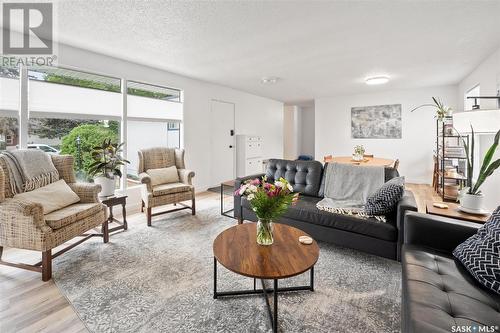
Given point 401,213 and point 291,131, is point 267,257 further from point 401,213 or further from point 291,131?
point 291,131

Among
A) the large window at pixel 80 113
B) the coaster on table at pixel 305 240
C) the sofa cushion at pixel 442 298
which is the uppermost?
the large window at pixel 80 113

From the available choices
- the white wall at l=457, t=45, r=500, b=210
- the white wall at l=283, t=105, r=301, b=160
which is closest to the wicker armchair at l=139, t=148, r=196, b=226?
the white wall at l=457, t=45, r=500, b=210

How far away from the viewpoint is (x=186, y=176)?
3795mm

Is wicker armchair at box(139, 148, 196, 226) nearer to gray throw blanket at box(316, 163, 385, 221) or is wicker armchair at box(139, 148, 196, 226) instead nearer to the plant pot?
the plant pot

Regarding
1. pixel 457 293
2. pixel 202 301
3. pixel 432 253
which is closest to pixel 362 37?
pixel 432 253

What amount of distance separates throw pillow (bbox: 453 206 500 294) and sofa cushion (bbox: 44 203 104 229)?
2985 millimetres

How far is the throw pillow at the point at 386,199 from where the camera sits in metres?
2.25

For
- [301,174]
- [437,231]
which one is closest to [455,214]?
[437,231]

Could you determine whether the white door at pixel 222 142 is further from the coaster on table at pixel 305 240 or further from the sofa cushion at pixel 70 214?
the coaster on table at pixel 305 240

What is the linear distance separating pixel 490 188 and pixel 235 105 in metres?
5.05

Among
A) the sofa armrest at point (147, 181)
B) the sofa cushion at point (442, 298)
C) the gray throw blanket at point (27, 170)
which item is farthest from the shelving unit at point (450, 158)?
the gray throw blanket at point (27, 170)

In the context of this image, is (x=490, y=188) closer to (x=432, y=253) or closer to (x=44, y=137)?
(x=432, y=253)

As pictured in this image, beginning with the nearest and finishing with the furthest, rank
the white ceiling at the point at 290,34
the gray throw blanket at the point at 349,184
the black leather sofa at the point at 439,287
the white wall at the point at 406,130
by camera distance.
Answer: the black leather sofa at the point at 439,287
the white ceiling at the point at 290,34
the gray throw blanket at the point at 349,184
the white wall at the point at 406,130

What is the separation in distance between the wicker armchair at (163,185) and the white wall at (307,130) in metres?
6.65
